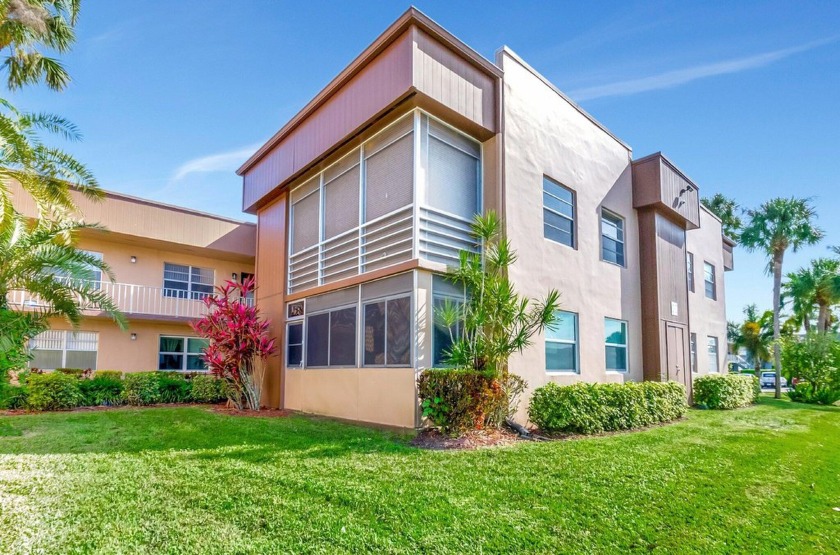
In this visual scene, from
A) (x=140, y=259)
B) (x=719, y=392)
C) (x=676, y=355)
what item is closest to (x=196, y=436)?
(x=676, y=355)

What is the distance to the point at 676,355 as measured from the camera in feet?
46.1

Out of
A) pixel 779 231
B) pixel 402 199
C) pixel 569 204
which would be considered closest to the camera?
pixel 402 199

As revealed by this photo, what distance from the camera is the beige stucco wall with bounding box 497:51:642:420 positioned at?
32.9 feet

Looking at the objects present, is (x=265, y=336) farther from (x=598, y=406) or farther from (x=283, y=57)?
(x=598, y=406)

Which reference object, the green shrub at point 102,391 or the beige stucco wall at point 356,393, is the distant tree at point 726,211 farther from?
the green shrub at point 102,391

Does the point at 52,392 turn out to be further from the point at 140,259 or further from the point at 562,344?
the point at 562,344

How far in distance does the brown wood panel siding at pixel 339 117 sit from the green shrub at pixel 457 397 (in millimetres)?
4950

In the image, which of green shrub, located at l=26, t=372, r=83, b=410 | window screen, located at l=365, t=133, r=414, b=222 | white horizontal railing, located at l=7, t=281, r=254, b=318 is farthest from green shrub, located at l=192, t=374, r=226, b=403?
window screen, located at l=365, t=133, r=414, b=222

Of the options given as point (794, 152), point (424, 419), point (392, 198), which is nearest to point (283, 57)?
point (392, 198)

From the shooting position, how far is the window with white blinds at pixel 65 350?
1641 cm

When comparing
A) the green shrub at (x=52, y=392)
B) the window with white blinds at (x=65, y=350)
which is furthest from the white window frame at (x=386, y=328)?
the window with white blinds at (x=65, y=350)

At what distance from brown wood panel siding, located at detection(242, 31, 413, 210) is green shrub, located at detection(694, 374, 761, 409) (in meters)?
11.8

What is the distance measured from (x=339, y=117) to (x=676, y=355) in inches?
437

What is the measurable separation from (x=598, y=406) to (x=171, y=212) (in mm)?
15657
